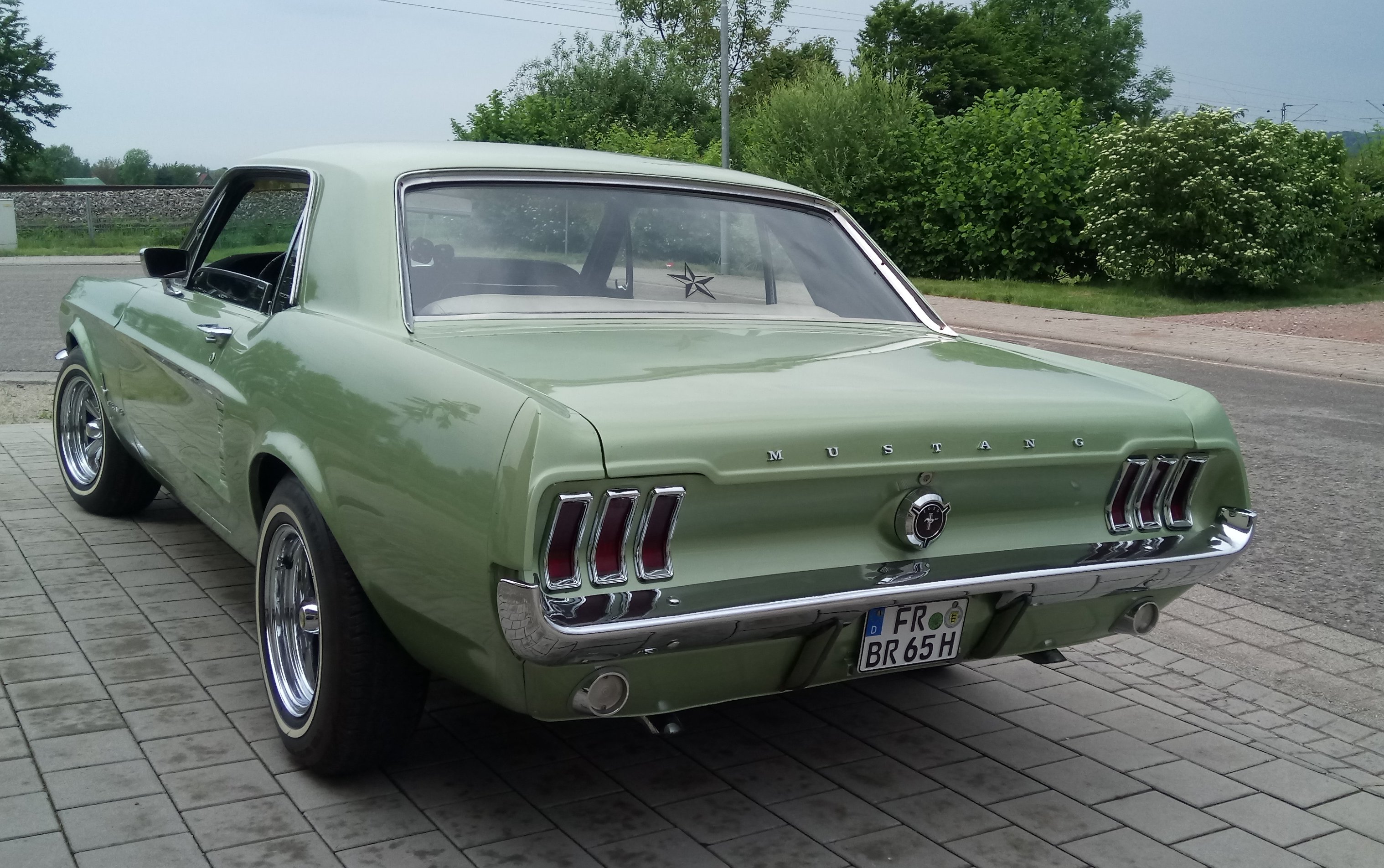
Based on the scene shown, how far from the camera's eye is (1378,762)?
3.75 meters

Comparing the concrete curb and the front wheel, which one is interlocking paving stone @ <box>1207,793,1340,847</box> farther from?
the concrete curb

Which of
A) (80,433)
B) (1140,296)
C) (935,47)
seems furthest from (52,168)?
(80,433)

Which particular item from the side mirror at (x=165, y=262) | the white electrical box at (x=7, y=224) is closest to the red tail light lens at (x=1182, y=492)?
the side mirror at (x=165, y=262)

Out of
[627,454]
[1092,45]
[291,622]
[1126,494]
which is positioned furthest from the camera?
[1092,45]

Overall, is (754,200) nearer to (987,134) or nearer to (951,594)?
(951,594)

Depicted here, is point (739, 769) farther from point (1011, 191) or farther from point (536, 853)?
point (1011, 191)

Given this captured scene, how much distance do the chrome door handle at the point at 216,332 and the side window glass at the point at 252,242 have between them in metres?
0.11

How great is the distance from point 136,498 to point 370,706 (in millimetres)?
3238

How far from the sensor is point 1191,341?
15766mm

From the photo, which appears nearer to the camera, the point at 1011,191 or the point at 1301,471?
the point at 1301,471

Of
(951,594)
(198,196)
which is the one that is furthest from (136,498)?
(198,196)

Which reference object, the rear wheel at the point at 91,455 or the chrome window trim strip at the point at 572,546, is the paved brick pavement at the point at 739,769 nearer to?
the chrome window trim strip at the point at 572,546

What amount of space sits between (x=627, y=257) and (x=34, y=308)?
14.7 metres

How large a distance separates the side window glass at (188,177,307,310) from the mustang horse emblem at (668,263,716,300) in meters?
1.16
